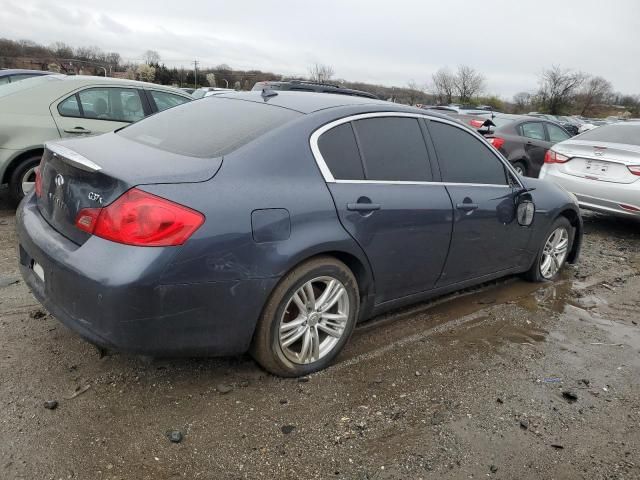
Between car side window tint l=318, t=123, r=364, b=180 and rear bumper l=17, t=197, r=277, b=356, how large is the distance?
788mm

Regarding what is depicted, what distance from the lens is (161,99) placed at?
684 cm

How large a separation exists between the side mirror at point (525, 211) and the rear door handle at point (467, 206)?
2.10 feet

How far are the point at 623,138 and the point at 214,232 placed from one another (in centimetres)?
649

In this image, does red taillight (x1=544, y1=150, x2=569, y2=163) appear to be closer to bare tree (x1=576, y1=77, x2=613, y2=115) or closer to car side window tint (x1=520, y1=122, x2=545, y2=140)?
car side window tint (x1=520, y1=122, x2=545, y2=140)

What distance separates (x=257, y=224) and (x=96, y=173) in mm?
796

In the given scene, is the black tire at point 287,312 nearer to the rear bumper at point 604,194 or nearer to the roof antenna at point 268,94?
the roof antenna at point 268,94

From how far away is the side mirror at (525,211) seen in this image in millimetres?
4152

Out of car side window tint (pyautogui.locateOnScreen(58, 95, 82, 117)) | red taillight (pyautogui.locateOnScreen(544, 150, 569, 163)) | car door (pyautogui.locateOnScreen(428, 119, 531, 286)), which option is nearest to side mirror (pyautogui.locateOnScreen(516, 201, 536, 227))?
car door (pyautogui.locateOnScreen(428, 119, 531, 286))

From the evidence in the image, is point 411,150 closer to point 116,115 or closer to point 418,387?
point 418,387

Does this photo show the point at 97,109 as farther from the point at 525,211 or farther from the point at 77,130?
the point at 525,211

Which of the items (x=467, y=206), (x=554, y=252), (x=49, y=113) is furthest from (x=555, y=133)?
(x=49, y=113)

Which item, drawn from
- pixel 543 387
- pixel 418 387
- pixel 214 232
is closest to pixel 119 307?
pixel 214 232

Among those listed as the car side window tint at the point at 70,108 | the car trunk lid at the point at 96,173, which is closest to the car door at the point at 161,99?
the car side window tint at the point at 70,108

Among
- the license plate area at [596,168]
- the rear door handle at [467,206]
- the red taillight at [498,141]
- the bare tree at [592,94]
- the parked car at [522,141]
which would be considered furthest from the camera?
the bare tree at [592,94]
